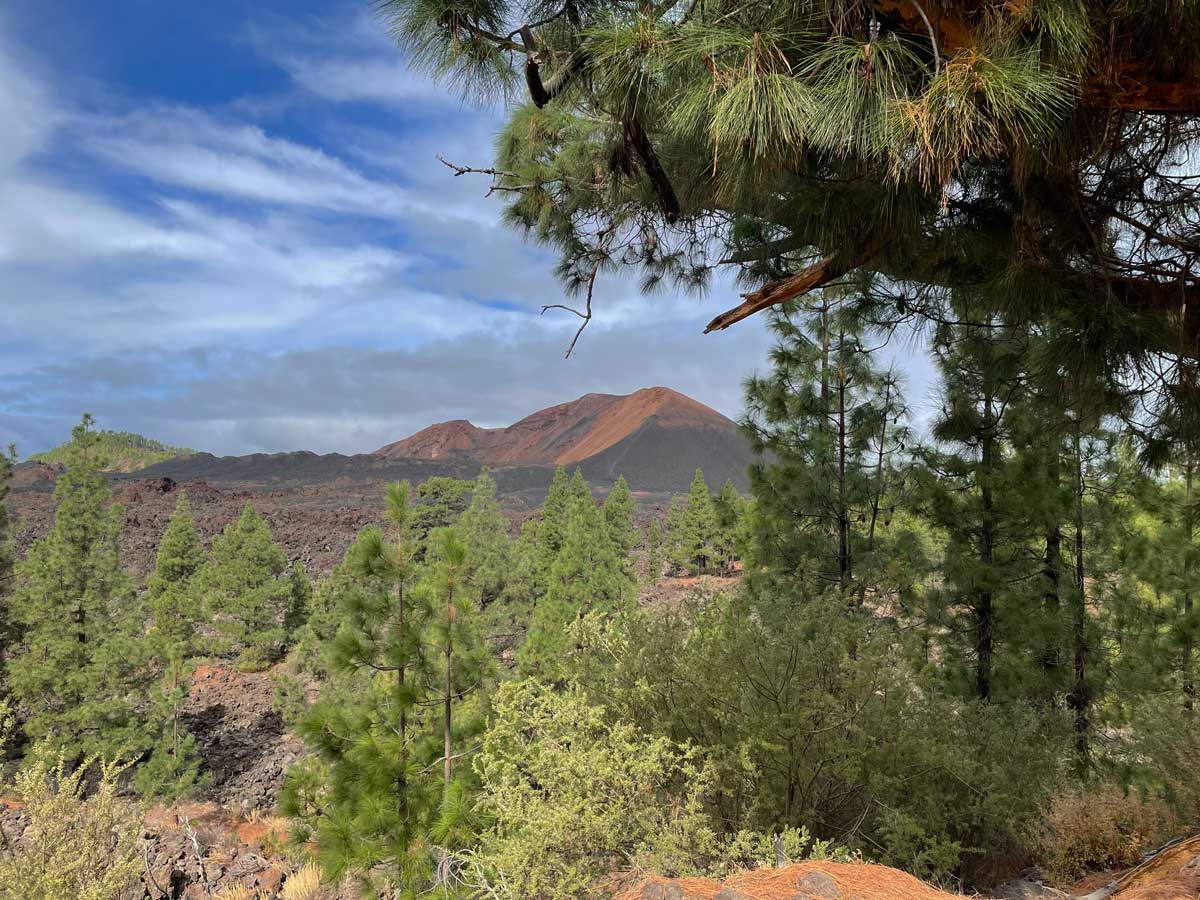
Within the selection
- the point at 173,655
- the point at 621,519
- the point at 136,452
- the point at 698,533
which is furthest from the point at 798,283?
the point at 136,452

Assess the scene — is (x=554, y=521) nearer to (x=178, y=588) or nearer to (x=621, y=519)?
(x=621, y=519)

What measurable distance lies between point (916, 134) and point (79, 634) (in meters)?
19.7

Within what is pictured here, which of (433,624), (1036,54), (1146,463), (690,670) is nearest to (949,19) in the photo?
(1036,54)

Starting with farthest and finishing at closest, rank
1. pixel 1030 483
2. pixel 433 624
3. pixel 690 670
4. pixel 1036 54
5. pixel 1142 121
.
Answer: pixel 1030 483 → pixel 433 624 → pixel 690 670 → pixel 1142 121 → pixel 1036 54

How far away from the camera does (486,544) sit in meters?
24.9

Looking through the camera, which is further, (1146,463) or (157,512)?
(157,512)

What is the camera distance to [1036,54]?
304 cm

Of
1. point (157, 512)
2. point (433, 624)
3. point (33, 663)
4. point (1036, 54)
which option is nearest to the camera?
point (1036, 54)

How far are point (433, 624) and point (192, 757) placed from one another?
53.2 feet

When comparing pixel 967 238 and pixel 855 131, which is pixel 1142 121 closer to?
pixel 967 238

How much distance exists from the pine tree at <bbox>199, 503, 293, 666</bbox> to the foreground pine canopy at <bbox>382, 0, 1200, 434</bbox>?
78.7 ft

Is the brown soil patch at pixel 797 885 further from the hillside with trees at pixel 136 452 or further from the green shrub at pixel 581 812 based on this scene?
the hillside with trees at pixel 136 452

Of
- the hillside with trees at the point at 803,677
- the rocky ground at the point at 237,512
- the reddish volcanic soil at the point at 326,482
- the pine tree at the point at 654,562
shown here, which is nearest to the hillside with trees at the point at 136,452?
the reddish volcanic soil at the point at 326,482

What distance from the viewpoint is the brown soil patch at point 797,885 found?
265 centimetres
